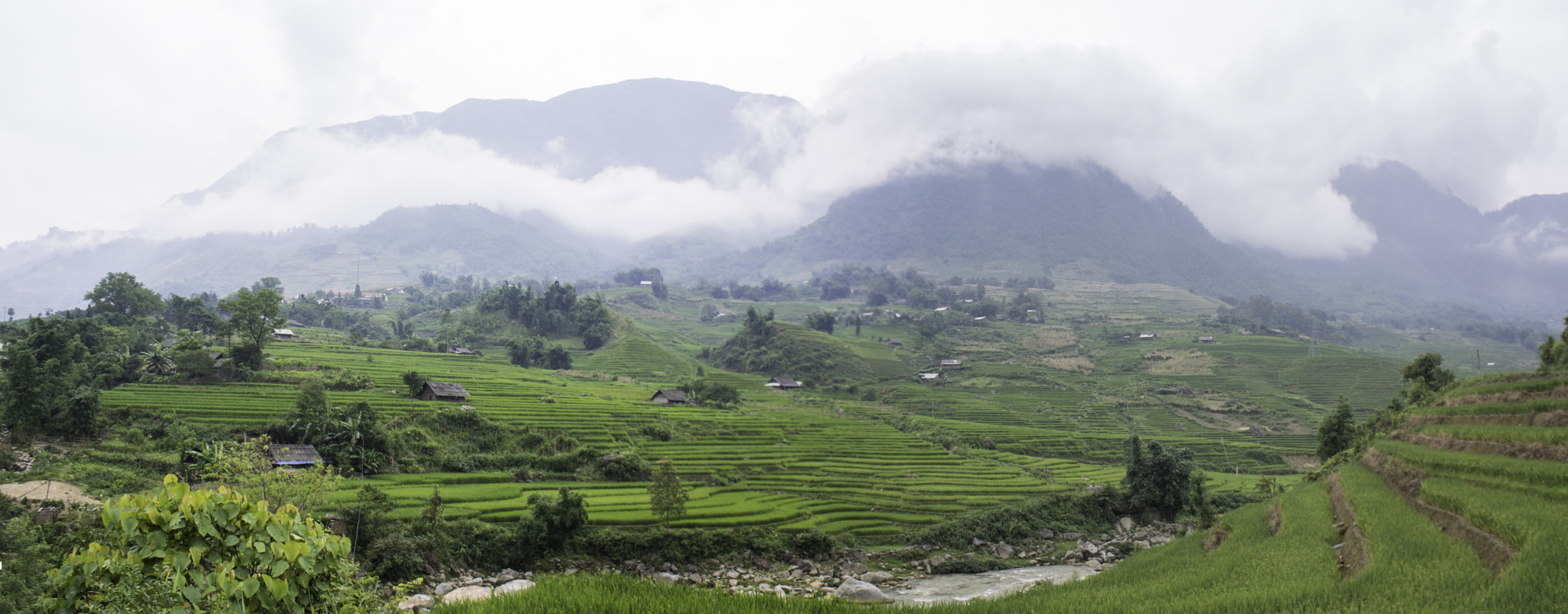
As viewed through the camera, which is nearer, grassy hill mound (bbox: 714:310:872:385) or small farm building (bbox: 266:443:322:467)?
small farm building (bbox: 266:443:322:467)

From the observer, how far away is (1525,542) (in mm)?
10242

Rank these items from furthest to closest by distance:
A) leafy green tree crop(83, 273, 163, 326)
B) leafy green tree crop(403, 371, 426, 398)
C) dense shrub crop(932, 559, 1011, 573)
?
leafy green tree crop(83, 273, 163, 326) < leafy green tree crop(403, 371, 426, 398) < dense shrub crop(932, 559, 1011, 573)

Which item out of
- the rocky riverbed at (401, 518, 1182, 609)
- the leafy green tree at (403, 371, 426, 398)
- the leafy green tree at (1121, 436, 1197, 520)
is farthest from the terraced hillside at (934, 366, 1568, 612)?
the leafy green tree at (403, 371, 426, 398)

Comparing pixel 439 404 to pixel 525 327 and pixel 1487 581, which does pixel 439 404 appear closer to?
pixel 1487 581

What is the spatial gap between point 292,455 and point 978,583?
111 ft

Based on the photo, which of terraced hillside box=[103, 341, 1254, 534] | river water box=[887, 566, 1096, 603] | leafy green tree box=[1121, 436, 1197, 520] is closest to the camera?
river water box=[887, 566, 1096, 603]

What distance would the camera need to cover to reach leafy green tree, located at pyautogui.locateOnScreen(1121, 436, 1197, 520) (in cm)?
4456

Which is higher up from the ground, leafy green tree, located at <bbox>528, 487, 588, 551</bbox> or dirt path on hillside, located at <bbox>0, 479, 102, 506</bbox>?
dirt path on hillside, located at <bbox>0, 479, 102, 506</bbox>

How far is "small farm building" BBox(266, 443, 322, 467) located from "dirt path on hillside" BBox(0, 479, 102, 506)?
6.89 m

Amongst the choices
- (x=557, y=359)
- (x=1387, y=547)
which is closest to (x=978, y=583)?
(x=1387, y=547)

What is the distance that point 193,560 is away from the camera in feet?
17.2

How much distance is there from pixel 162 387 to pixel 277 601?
53161mm

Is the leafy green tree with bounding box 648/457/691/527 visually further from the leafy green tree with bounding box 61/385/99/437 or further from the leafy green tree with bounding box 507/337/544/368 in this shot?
the leafy green tree with bounding box 507/337/544/368

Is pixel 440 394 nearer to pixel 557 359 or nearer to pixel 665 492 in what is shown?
pixel 665 492
